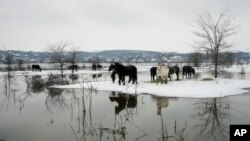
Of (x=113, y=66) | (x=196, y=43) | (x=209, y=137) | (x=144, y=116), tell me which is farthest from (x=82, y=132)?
(x=196, y=43)

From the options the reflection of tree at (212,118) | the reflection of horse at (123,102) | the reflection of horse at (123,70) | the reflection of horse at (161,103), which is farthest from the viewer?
the reflection of horse at (123,70)

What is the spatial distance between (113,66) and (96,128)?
11.5m

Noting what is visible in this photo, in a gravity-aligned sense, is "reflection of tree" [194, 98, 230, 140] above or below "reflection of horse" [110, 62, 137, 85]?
below

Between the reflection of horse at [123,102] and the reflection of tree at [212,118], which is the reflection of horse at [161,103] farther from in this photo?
the reflection of tree at [212,118]

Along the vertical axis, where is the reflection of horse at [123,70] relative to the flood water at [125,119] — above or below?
above

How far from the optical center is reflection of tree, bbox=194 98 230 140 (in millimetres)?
7325

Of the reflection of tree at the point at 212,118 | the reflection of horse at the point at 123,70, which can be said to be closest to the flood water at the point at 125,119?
the reflection of tree at the point at 212,118

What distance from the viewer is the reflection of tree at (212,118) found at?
7.32 metres

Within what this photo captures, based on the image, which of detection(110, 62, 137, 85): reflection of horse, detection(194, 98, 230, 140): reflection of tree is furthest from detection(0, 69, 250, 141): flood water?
detection(110, 62, 137, 85): reflection of horse

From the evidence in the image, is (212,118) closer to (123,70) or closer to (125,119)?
(125,119)

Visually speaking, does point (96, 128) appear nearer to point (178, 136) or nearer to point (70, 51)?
point (178, 136)

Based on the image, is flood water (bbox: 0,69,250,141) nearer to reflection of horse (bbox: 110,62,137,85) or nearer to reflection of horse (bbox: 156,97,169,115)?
reflection of horse (bbox: 156,97,169,115)

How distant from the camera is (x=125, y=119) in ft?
30.3

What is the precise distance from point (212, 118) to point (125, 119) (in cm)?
317
